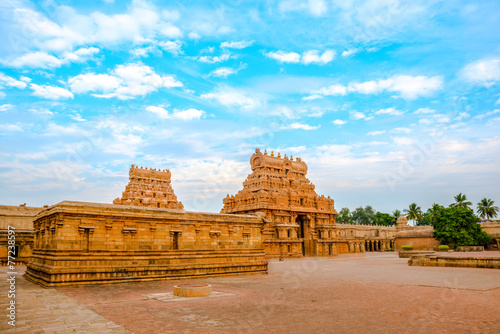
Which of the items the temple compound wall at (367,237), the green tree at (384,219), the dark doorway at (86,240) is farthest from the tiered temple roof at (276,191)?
the green tree at (384,219)

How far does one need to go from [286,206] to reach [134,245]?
36.3 meters

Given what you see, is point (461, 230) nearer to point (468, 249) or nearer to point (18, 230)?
point (468, 249)

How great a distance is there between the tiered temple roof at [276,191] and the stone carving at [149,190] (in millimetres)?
13759

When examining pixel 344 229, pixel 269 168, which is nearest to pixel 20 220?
pixel 269 168

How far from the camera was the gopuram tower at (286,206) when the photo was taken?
49.2 m

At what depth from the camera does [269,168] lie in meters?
58.6

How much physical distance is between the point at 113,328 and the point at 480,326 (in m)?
9.22

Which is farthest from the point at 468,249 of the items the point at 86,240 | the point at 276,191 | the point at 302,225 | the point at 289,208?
the point at 86,240

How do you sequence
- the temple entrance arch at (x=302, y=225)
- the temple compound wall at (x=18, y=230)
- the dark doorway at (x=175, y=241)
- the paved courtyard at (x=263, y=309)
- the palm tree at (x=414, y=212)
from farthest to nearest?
the palm tree at (x=414, y=212)
the temple entrance arch at (x=302, y=225)
the temple compound wall at (x=18, y=230)
the dark doorway at (x=175, y=241)
the paved courtyard at (x=263, y=309)

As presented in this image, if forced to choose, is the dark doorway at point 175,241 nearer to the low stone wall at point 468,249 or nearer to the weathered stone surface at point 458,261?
the weathered stone surface at point 458,261

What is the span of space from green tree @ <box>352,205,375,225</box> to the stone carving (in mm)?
81376

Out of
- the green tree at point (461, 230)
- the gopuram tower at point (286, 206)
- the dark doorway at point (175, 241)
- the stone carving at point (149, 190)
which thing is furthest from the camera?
the stone carving at point (149, 190)

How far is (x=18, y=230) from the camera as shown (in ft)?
115

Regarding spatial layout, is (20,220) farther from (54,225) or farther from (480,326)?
(480,326)
